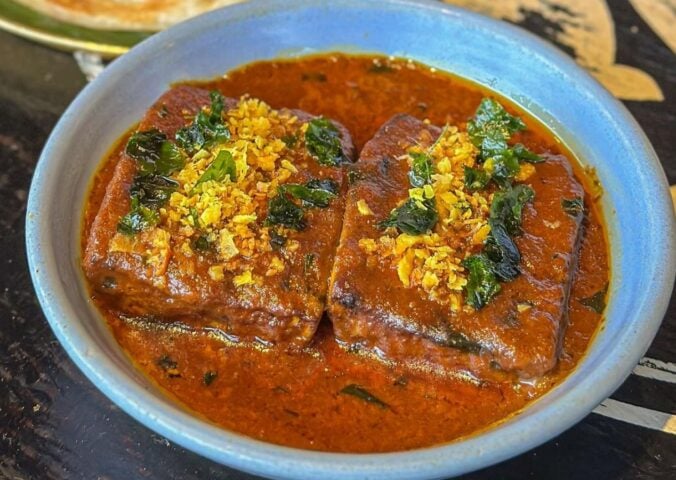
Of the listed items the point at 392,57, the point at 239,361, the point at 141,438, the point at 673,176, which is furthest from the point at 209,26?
the point at 673,176

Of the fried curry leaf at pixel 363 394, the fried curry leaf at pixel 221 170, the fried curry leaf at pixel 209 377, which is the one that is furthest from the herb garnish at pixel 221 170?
the fried curry leaf at pixel 363 394

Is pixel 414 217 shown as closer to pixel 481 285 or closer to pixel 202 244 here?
pixel 481 285

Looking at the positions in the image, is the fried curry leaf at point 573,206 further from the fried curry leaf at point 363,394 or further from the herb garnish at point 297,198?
the fried curry leaf at point 363,394

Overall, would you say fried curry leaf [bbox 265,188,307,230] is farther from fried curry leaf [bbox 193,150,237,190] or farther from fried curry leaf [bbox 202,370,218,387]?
fried curry leaf [bbox 202,370,218,387]

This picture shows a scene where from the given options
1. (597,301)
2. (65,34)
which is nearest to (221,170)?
(597,301)

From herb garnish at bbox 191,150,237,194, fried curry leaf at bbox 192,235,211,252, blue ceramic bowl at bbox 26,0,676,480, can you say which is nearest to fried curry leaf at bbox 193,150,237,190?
herb garnish at bbox 191,150,237,194

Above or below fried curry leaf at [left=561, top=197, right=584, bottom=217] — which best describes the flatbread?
below

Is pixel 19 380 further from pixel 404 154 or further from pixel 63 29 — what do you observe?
pixel 63 29
